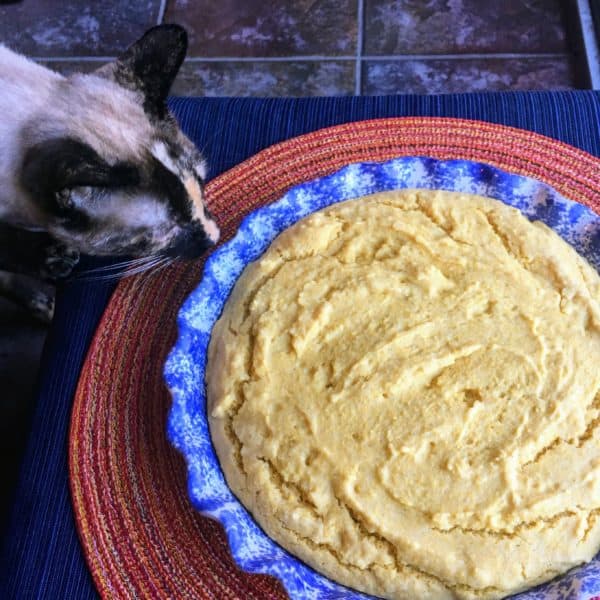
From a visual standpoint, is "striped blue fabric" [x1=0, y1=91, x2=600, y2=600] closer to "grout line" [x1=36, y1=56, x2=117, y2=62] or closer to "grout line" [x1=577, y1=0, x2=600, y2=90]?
"grout line" [x1=577, y1=0, x2=600, y2=90]

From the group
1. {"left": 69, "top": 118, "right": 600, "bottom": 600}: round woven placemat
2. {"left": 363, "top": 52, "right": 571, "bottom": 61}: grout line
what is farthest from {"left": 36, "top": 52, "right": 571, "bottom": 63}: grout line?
{"left": 69, "top": 118, "right": 600, "bottom": 600}: round woven placemat

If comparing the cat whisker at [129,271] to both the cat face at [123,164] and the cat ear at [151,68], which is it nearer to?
the cat face at [123,164]

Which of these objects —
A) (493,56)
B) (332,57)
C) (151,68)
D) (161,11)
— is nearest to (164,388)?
(151,68)

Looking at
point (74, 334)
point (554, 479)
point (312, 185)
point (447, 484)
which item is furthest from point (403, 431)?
point (74, 334)

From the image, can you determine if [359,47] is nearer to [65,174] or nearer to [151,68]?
[151,68]

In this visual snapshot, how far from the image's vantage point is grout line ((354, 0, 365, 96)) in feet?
8.96

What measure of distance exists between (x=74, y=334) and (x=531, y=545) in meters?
1.07

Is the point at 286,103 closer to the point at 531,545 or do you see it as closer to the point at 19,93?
the point at 19,93

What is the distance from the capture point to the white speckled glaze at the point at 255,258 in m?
1.04

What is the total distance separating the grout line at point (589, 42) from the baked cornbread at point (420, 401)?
1.64 metres

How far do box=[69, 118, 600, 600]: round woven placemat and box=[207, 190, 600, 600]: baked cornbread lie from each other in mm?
214

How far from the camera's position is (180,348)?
1229 millimetres

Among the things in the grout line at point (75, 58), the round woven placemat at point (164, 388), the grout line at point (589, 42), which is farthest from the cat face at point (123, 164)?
the grout line at point (589, 42)

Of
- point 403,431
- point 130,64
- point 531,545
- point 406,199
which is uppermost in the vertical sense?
point 130,64
